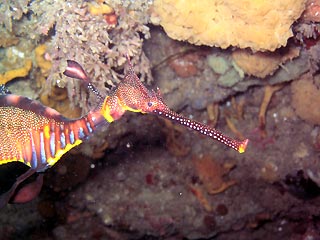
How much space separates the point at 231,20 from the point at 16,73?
8.88 ft

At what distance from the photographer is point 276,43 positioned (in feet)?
12.1

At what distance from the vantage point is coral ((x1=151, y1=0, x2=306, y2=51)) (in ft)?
11.4

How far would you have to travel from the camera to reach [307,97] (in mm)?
5500

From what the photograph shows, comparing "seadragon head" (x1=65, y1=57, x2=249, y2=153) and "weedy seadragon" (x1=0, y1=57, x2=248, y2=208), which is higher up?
"seadragon head" (x1=65, y1=57, x2=249, y2=153)

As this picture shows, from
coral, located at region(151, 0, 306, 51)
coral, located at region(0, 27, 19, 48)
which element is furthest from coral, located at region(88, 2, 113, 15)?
coral, located at region(0, 27, 19, 48)

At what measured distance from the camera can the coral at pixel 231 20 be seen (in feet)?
11.4

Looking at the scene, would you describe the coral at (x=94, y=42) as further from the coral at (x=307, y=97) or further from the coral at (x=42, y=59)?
the coral at (x=307, y=97)

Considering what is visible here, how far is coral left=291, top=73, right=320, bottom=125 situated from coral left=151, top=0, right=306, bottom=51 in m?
1.90

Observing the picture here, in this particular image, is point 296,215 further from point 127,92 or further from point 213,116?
point 127,92

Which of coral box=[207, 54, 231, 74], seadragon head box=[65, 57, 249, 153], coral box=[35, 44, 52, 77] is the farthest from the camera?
coral box=[207, 54, 231, 74]

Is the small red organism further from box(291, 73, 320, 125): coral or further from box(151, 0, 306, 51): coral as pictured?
box(291, 73, 320, 125): coral

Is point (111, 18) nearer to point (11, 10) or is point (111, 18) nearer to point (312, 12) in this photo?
point (11, 10)

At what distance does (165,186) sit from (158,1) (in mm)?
4009

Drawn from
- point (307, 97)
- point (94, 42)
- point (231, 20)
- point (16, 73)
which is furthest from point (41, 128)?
point (307, 97)
